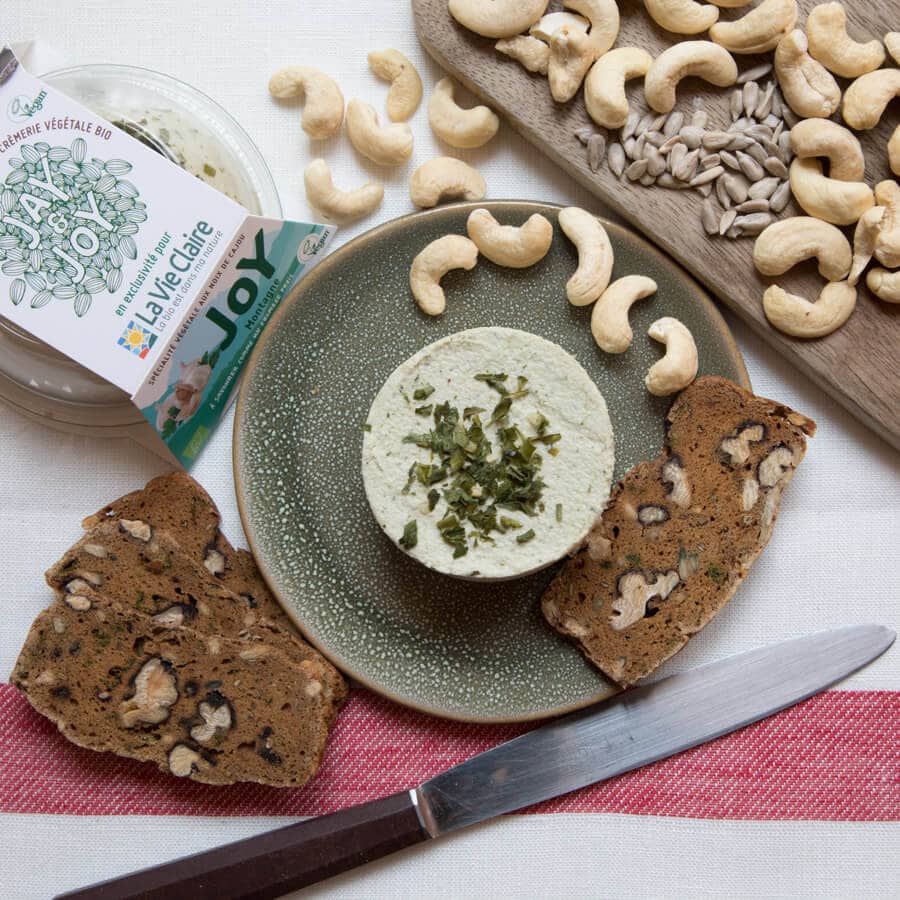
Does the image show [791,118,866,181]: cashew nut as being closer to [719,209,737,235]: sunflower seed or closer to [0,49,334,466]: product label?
[719,209,737,235]: sunflower seed

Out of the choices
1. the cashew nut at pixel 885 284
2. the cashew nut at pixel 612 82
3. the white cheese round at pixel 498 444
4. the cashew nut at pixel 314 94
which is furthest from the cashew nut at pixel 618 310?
the cashew nut at pixel 314 94

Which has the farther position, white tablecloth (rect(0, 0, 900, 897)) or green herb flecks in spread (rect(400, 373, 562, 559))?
white tablecloth (rect(0, 0, 900, 897))

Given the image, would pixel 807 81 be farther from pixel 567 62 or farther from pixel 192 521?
pixel 192 521

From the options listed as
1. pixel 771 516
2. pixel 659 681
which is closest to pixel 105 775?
pixel 659 681

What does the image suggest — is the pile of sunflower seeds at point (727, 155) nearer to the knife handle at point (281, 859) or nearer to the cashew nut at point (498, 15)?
the cashew nut at point (498, 15)

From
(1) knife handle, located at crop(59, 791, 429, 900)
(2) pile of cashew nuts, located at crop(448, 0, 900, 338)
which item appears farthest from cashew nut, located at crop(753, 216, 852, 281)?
(1) knife handle, located at crop(59, 791, 429, 900)

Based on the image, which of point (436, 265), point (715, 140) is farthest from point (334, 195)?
point (715, 140)

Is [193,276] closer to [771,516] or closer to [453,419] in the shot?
[453,419]
